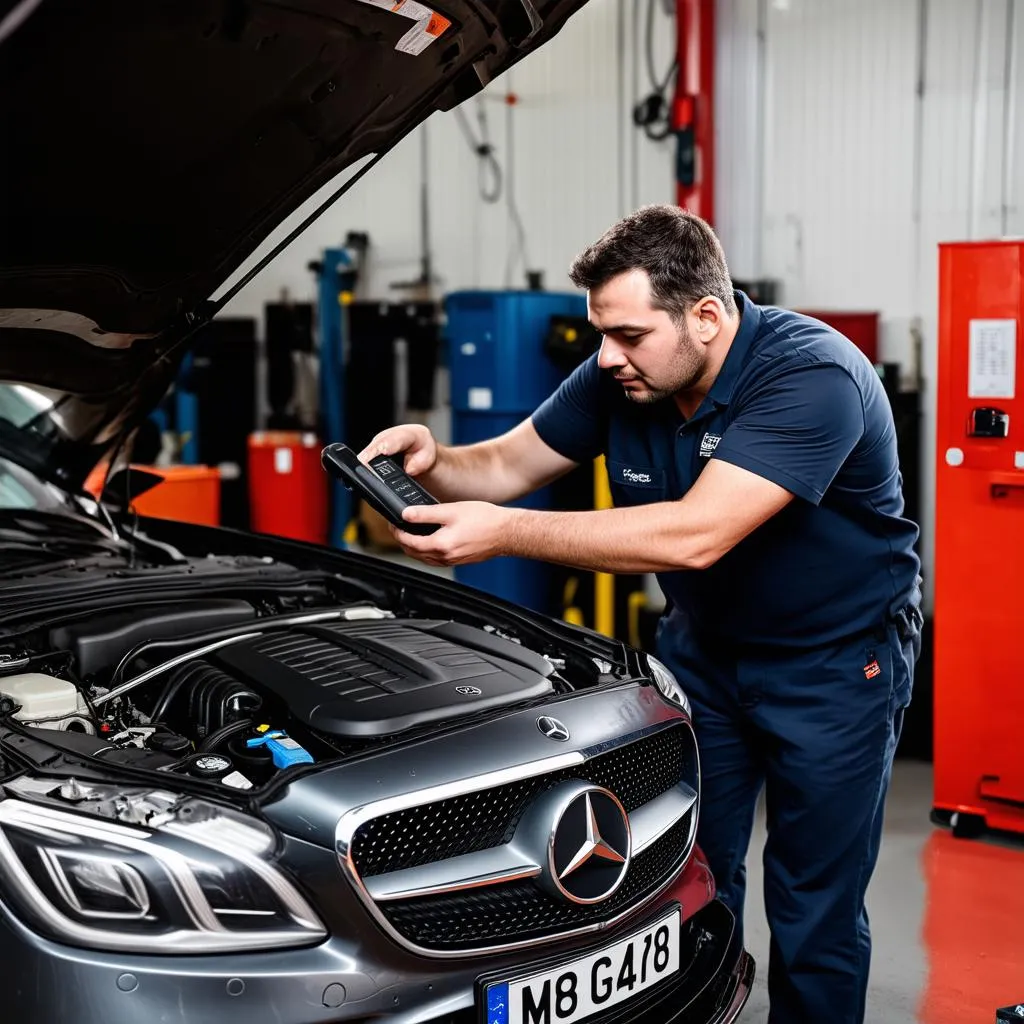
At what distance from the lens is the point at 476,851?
5.32 feet

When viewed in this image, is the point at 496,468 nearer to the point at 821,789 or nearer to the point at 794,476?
the point at 794,476

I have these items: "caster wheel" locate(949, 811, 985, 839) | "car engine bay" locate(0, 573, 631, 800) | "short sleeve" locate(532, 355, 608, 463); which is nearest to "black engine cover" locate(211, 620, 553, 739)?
"car engine bay" locate(0, 573, 631, 800)

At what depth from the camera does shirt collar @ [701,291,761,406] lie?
2.13m

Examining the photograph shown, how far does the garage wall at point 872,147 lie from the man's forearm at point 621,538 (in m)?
3.11

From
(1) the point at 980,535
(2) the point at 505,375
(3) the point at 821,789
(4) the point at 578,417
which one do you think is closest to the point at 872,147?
(2) the point at 505,375

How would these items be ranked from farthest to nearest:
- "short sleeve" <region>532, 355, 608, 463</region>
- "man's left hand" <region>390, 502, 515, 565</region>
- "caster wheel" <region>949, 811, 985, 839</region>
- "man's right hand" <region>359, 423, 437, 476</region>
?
"caster wheel" <region>949, 811, 985, 839</region> → "short sleeve" <region>532, 355, 608, 463</region> → "man's right hand" <region>359, 423, 437, 476</region> → "man's left hand" <region>390, 502, 515, 565</region>

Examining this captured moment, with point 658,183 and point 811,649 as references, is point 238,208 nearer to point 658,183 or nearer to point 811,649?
point 811,649

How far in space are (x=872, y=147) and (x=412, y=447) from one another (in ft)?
11.1

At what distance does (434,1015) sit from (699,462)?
1070mm

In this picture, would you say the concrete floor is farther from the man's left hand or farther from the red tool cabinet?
the man's left hand

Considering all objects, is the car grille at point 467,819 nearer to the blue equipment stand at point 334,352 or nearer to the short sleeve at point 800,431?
the short sleeve at point 800,431

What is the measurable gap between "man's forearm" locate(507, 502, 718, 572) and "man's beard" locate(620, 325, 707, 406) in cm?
24

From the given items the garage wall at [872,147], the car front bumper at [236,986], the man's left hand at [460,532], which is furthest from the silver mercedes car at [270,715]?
the garage wall at [872,147]

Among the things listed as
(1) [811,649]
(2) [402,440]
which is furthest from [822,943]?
(2) [402,440]
